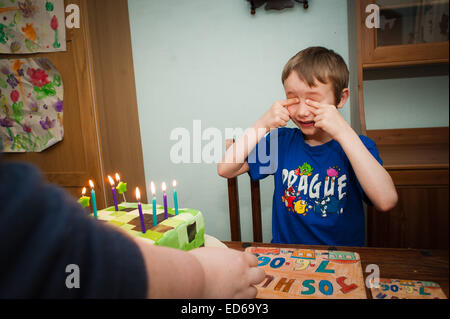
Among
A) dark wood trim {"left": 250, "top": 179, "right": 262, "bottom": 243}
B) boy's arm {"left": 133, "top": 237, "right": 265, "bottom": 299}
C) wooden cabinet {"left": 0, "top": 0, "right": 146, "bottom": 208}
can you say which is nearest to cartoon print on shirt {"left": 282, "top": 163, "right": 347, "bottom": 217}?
dark wood trim {"left": 250, "top": 179, "right": 262, "bottom": 243}

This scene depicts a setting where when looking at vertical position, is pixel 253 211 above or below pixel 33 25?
below

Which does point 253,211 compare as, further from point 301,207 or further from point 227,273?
point 227,273

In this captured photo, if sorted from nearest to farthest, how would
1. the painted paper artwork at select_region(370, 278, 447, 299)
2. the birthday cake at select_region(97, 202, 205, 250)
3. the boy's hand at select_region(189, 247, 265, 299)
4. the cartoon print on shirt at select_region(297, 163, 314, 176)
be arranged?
the boy's hand at select_region(189, 247, 265, 299) → the painted paper artwork at select_region(370, 278, 447, 299) → the birthday cake at select_region(97, 202, 205, 250) → the cartoon print on shirt at select_region(297, 163, 314, 176)

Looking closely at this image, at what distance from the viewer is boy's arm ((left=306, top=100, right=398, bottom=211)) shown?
0.80 m

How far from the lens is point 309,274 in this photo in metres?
0.53

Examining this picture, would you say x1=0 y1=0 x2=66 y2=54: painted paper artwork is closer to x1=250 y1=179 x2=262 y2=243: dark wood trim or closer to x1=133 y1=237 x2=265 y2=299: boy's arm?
x1=250 y1=179 x2=262 y2=243: dark wood trim

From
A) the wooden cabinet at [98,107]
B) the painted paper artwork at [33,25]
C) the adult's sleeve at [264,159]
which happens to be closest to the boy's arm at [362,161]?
the adult's sleeve at [264,159]

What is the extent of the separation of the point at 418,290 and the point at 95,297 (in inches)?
18.9

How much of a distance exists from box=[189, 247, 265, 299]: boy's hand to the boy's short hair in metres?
0.74

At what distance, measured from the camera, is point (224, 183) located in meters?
1.97

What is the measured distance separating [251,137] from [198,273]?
77cm

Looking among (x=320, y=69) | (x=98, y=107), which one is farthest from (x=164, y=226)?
Answer: (x=98, y=107)

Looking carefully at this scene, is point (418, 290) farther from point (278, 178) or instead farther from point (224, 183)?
point (224, 183)
